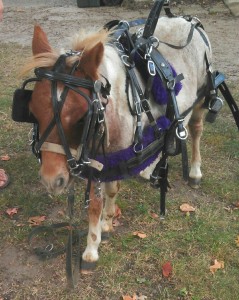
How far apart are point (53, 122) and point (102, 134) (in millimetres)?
319

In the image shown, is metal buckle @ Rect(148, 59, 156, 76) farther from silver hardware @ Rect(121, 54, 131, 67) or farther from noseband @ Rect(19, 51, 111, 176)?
noseband @ Rect(19, 51, 111, 176)

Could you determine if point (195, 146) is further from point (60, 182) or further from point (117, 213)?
point (60, 182)

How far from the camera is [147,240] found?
3.29 m

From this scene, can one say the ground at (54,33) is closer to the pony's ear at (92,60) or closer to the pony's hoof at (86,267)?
the pony's hoof at (86,267)

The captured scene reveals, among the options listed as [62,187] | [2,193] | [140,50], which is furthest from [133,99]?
[2,193]

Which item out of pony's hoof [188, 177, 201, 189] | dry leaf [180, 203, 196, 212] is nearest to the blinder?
dry leaf [180, 203, 196, 212]

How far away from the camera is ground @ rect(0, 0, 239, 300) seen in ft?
9.55

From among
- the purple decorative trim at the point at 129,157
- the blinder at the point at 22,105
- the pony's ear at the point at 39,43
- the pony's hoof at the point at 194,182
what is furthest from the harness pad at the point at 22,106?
the pony's hoof at the point at 194,182

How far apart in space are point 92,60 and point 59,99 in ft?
0.83

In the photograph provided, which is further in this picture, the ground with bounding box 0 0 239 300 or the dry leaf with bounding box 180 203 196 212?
the dry leaf with bounding box 180 203 196 212

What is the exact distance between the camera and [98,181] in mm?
2588

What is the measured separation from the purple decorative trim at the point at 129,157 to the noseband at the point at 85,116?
31 centimetres

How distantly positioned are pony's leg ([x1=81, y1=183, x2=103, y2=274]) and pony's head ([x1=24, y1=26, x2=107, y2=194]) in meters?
0.73

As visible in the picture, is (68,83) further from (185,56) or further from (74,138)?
(185,56)
